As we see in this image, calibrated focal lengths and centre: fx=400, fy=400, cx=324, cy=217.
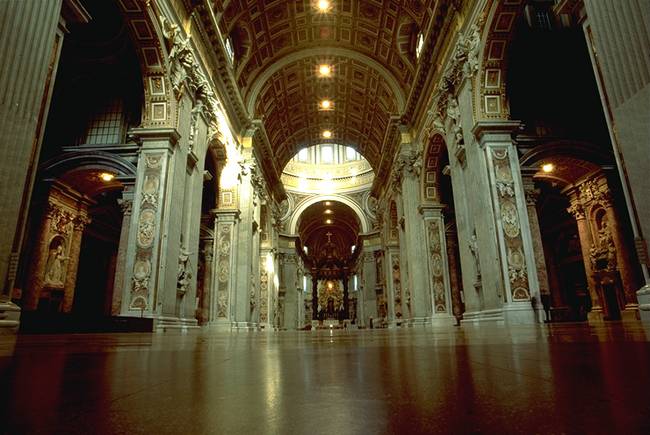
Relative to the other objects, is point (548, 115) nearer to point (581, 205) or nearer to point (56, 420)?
point (581, 205)

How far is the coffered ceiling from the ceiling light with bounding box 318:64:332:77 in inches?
7.7

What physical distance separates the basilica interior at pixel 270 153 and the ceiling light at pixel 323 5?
26 cm

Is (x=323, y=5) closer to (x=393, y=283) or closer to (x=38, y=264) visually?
(x=38, y=264)

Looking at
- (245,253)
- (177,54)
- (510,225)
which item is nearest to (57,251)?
(245,253)

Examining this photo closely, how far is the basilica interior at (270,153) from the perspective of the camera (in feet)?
14.6

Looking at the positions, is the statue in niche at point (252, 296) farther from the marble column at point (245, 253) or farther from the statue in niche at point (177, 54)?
the statue in niche at point (177, 54)

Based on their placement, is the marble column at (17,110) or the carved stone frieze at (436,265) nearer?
the marble column at (17,110)

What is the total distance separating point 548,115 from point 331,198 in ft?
80.7

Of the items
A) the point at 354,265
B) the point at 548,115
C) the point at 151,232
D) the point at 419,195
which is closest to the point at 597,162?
the point at 548,115

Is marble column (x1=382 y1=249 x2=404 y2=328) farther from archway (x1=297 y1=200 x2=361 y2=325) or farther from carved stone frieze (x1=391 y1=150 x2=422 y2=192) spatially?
archway (x1=297 y1=200 x2=361 y2=325)

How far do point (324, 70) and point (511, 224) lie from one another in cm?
1269

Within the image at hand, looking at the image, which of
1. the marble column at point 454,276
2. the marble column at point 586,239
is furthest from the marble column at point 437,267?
the marble column at point 586,239

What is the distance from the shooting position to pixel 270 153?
18391 mm

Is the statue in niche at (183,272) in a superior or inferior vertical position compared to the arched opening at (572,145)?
inferior
